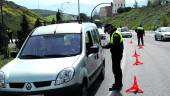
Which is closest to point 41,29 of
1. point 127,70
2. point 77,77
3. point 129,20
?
point 77,77

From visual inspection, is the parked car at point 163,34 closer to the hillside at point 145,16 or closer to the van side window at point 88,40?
the van side window at point 88,40

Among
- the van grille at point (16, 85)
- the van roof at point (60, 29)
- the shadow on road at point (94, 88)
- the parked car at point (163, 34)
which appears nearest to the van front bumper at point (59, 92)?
the van grille at point (16, 85)

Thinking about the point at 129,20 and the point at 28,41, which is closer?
the point at 28,41

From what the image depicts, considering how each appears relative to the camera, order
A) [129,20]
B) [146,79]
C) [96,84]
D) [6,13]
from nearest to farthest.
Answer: [96,84], [146,79], [6,13], [129,20]

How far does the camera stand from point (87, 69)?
31.4ft

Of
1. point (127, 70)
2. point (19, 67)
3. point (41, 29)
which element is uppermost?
point (41, 29)

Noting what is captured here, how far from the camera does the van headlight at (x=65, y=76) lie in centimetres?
807

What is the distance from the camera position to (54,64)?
8531 millimetres

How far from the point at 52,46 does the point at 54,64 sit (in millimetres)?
1119

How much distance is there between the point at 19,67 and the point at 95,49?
1.94 metres

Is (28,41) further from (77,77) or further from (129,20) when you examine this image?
(129,20)

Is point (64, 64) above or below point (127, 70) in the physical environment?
above

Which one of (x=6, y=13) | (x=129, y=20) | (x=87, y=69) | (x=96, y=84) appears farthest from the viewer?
(x=129, y=20)

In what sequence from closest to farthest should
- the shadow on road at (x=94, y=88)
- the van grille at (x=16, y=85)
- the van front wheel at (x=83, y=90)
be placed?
the van grille at (x=16, y=85)
the van front wheel at (x=83, y=90)
the shadow on road at (x=94, y=88)
